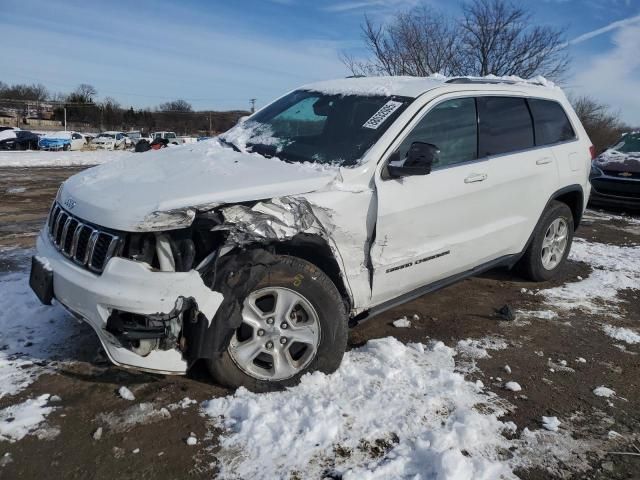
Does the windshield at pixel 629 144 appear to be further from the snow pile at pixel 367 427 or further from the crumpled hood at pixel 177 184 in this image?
the crumpled hood at pixel 177 184

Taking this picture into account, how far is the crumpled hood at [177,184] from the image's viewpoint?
2717 mm

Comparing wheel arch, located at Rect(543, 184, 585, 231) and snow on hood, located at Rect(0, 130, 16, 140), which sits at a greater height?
wheel arch, located at Rect(543, 184, 585, 231)

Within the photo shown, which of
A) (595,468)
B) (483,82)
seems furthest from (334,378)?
(483,82)

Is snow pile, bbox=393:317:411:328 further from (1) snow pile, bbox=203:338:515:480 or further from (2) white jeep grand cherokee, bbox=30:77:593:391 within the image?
(1) snow pile, bbox=203:338:515:480

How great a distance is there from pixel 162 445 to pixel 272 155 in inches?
77.6

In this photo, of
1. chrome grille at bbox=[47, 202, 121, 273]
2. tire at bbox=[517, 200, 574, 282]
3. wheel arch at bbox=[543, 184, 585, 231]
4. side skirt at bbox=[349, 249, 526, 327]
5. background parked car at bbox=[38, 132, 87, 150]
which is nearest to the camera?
chrome grille at bbox=[47, 202, 121, 273]

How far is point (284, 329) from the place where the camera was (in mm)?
2994

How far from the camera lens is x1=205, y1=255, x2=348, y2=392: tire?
2908mm

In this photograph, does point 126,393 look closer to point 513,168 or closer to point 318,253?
point 318,253

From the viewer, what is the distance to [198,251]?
280 centimetres

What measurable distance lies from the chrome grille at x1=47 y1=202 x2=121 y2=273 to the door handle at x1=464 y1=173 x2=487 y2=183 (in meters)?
2.46

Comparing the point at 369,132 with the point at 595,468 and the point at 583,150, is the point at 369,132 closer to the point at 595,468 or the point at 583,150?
the point at 595,468

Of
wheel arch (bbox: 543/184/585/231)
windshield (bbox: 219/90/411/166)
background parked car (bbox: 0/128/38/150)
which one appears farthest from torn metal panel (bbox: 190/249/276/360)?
background parked car (bbox: 0/128/38/150)

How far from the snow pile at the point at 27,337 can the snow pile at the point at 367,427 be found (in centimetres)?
119
